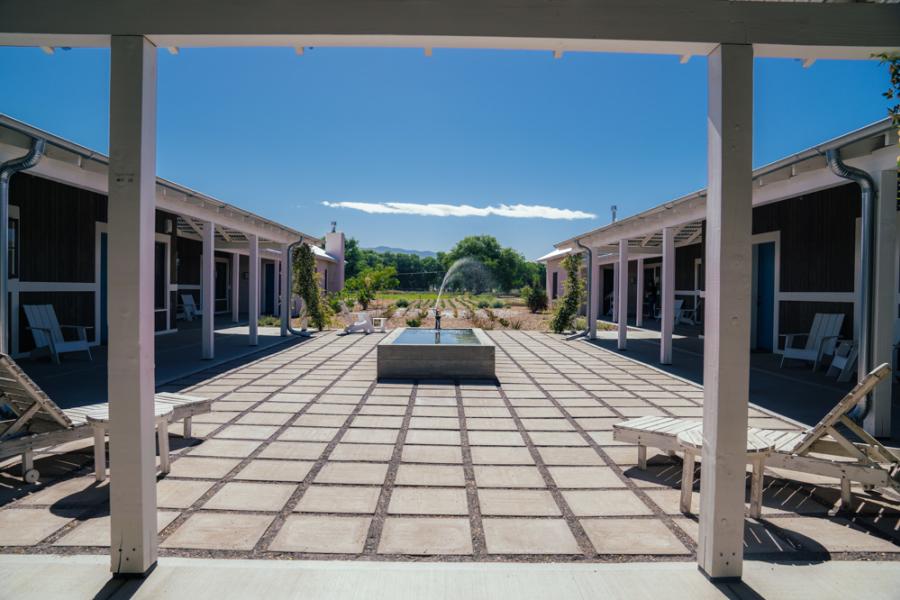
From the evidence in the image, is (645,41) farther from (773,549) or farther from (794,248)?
(794,248)

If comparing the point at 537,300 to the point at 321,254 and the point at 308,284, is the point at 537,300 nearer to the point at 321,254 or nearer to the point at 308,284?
the point at 321,254

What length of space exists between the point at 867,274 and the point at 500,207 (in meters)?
177

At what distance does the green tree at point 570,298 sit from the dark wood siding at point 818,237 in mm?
4714

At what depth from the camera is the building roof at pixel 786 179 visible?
4.59m

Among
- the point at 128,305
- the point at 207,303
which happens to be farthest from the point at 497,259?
the point at 128,305

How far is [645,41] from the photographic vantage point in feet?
7.70

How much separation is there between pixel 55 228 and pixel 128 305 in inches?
358

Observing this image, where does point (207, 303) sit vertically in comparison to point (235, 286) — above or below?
below

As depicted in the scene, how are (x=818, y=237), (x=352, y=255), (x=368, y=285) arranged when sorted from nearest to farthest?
(x=818, y=237), (x=368, y=285), (x=352, y=255)

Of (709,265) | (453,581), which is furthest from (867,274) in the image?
(453,581)

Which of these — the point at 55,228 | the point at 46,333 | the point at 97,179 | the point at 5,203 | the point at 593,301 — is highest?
the point at 97,179

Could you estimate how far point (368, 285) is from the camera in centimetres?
1720

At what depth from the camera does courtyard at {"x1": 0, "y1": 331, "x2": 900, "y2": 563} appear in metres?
2.59

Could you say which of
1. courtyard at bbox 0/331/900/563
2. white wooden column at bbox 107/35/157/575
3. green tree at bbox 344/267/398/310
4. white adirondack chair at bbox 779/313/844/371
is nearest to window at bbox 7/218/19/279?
courtyard at bbox 0/331/900/563
